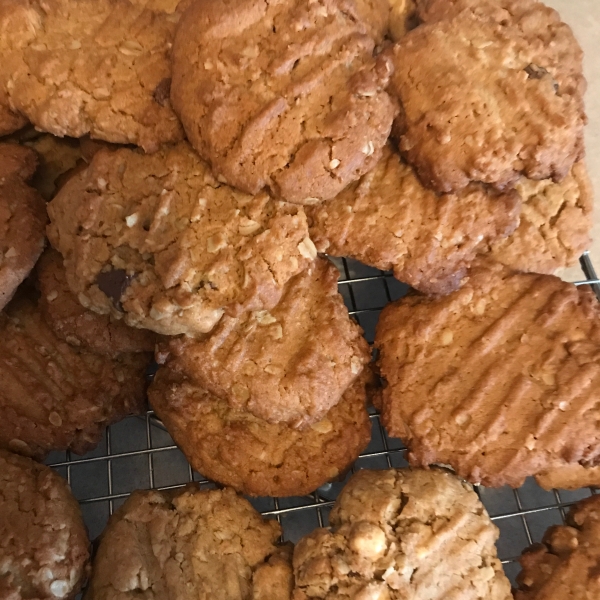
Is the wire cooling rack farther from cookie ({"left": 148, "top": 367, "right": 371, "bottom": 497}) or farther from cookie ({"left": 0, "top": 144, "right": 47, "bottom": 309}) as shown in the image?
cookie ({"left": 0, "top": 144, "right": 47, "bottom": 309})

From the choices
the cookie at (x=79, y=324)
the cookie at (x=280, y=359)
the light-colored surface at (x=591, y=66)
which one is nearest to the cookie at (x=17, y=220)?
the cookie at (x=79, y=324)

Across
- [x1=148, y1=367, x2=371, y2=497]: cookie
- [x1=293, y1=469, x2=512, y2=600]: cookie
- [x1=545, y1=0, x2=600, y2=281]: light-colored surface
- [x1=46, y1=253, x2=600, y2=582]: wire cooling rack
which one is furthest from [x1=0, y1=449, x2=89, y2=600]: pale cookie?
[x1=545, y1=0, x2=600, y2=281]: light-colored surface

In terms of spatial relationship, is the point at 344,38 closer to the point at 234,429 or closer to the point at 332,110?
the point at 332,110

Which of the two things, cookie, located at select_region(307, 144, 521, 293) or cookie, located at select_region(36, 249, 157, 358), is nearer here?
cookie, located at select_region(307, 144, 521, 293)

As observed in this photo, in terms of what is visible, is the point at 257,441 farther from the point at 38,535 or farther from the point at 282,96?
the point at 282,96

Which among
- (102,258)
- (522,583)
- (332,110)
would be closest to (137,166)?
(102,258)

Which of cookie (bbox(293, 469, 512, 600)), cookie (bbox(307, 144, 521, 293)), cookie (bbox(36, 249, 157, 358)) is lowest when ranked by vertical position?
cookie (bbox(293, 469, 512, 600))
